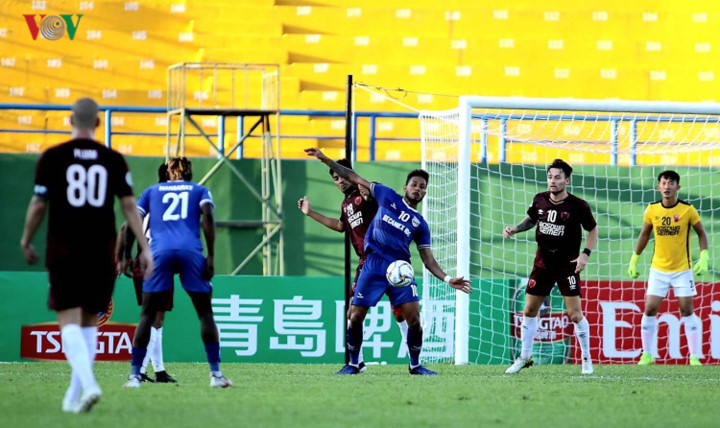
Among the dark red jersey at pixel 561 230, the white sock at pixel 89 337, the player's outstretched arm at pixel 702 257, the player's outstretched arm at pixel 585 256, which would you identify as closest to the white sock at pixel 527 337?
the dark red jersey at pixel 561 230

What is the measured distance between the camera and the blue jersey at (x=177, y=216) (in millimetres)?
8594

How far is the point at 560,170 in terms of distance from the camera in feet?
36.3

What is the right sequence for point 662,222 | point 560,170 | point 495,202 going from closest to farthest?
point 560,170 < point 662,222 < point 495,202

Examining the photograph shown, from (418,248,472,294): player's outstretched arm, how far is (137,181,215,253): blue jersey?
2438mm

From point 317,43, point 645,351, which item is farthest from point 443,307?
point 317,43

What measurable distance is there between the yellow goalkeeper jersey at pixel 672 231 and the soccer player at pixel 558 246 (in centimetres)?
231

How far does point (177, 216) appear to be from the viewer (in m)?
8.62

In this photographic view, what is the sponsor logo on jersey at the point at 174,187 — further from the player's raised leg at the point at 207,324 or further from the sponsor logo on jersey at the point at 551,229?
the sponsor logo on jersey at the point at 551,229

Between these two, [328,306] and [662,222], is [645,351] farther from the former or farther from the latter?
[328,306]

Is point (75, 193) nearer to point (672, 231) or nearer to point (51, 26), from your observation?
point (672, 231)

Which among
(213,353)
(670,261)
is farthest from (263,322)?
(213,353)

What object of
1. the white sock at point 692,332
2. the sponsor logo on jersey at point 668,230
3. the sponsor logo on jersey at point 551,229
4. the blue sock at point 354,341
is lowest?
the white sock at point 692,332

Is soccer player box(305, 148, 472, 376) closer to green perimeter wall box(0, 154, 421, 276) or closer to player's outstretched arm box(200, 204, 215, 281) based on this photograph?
player's outstretched arm box(200, 204, 215, 281)

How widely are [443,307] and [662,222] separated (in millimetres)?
2781
